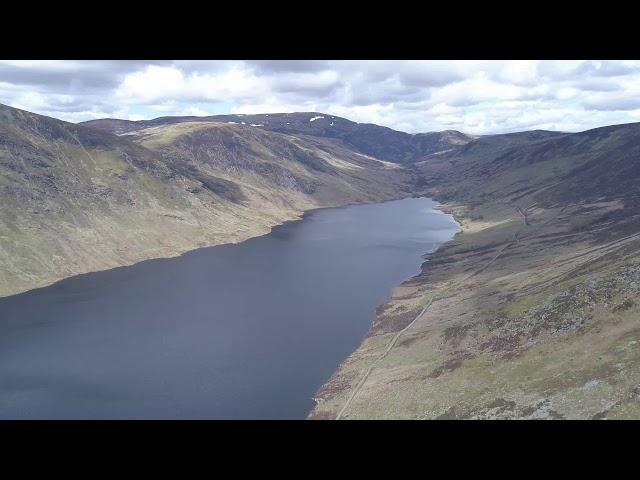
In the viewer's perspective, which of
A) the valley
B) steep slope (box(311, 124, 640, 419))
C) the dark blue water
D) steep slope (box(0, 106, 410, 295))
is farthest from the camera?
steep slope (box(0, 106, 410, 295))

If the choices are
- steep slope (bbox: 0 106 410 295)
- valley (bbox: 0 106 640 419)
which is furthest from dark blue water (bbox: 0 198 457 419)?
steep slope (bbox: 0 106 410 295)

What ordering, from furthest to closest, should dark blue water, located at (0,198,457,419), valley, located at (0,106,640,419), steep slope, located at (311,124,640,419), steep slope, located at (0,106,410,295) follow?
steep slope, located at (0,106,410,295) < dark blue water, located at (0,198,457,419) < valley, located at (0,106,640,419) < steep slope, located at (311,124,640,419)

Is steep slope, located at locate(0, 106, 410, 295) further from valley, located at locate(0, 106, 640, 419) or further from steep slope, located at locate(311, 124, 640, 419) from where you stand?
steep slope, located at locate(311, 124, 640, 419)

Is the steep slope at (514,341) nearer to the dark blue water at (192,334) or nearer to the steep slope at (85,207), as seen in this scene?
the dark blue water at (192,334)

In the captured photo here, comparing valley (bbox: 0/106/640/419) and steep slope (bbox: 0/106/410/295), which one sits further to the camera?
steep slope (bbox: 0/106/410/295)

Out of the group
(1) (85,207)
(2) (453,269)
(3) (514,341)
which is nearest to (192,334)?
(3) (514,341)

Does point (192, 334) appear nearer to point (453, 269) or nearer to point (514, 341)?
point (514, 341)

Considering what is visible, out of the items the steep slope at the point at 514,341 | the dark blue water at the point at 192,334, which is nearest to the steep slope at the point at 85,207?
the dark blue water at the point at 192,334

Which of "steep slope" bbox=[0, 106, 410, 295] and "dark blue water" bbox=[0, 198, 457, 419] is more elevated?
"steep slope" bbox=[0, 106, 410, 295]

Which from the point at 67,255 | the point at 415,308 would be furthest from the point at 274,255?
the point at 415,308
